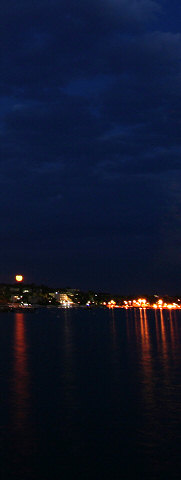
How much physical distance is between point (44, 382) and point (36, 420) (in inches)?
576

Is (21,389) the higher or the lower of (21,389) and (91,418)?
the higher

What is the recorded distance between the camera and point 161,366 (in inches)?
2208

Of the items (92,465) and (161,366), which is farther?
(161,366)

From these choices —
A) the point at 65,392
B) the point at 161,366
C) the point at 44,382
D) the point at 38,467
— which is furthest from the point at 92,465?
the point at 161,366

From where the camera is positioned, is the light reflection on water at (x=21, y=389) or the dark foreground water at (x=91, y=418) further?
the light reflection on water at (x=21, y=389)

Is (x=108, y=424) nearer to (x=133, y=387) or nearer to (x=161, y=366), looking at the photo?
(x=133, y=387)

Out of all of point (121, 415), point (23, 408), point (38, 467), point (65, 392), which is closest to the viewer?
point (38, 467)

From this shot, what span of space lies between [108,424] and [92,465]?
7.36 m

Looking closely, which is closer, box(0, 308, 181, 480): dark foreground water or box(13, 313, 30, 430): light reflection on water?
box(0, 308, 181, 480): dark foreground water

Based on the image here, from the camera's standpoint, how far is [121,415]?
33.7 metres

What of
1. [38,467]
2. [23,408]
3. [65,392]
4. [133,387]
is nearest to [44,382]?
[65,392]

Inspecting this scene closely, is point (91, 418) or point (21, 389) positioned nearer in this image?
point (91, 418)

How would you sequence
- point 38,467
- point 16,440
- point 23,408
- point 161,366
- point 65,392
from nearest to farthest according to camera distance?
point 38,467 < point 16,440 < point 23,408 < point 65,392 < point 161,366

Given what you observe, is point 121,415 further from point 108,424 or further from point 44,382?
point 44,382
